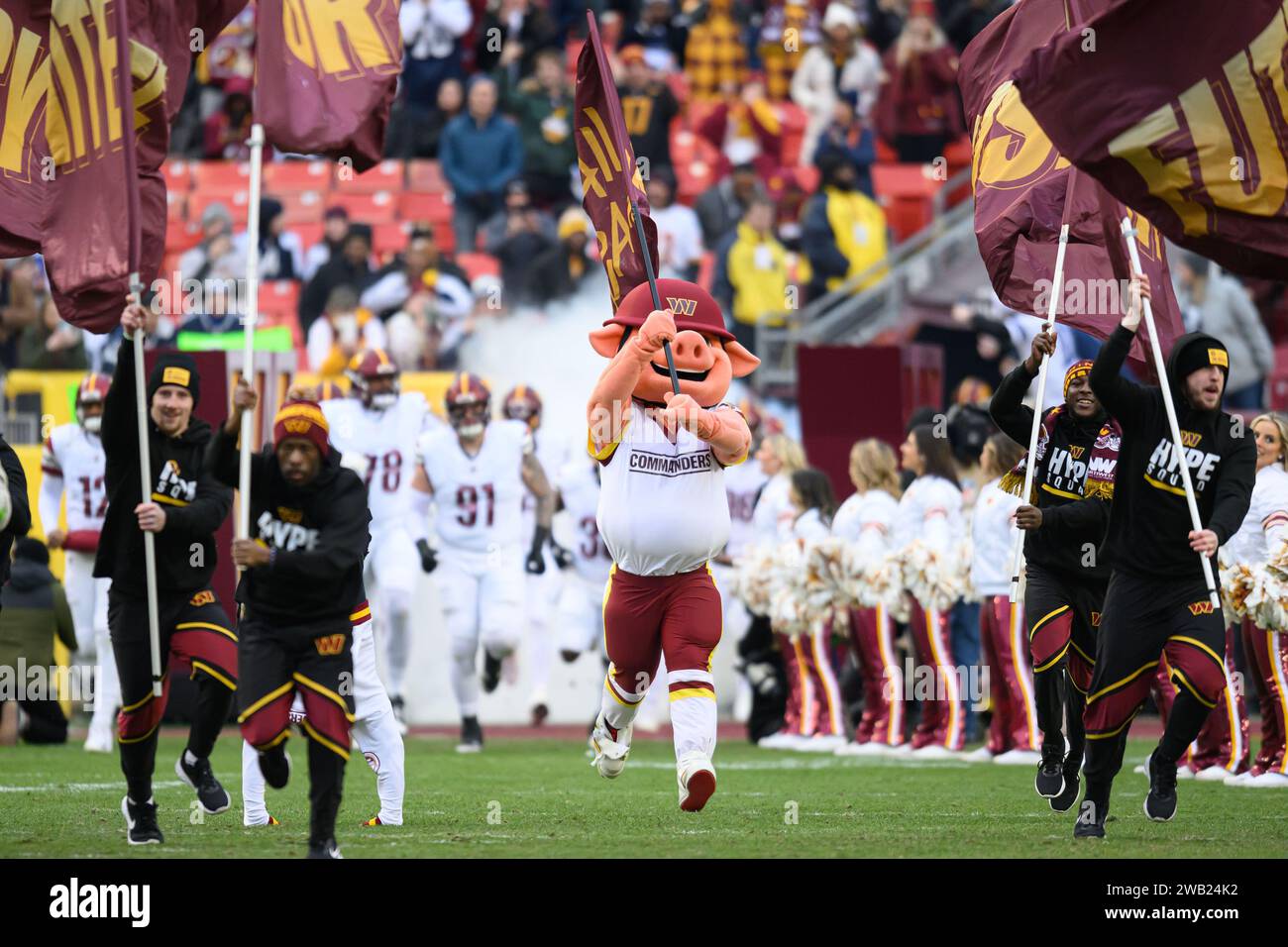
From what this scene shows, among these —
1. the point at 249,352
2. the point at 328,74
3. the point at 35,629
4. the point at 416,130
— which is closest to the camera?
the point at 249,352

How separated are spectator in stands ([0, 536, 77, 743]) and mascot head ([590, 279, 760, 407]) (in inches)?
313

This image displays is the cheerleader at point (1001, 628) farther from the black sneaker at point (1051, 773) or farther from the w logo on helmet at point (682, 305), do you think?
the w logo on helmet at point (682, 305)

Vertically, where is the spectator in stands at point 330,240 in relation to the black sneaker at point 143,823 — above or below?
above

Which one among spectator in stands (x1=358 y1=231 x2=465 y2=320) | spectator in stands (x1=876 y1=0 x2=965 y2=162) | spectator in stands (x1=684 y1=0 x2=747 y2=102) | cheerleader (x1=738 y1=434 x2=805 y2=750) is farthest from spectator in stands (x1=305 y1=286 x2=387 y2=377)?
spectator in stands (x1=876 y1=0 x2=965 y2=162)

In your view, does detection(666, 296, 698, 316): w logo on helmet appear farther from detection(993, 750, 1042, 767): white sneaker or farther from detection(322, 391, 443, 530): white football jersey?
detection(322, 391, 443, 530): white football jersey

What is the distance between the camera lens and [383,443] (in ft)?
54.6

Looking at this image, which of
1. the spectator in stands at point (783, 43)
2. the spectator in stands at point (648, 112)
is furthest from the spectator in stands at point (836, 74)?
the spectator in stands at point (648, 112)

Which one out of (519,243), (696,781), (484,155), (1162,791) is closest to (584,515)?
(519,243)

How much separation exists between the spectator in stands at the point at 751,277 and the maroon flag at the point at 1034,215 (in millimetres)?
10209

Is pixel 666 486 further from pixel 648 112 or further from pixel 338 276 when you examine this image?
pixel 648 112

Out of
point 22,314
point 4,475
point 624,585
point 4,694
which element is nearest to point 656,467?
point 624,585

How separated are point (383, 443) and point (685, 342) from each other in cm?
706

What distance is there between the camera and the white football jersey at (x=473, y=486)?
54.0ft

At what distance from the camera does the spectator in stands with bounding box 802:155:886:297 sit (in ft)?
76.1
